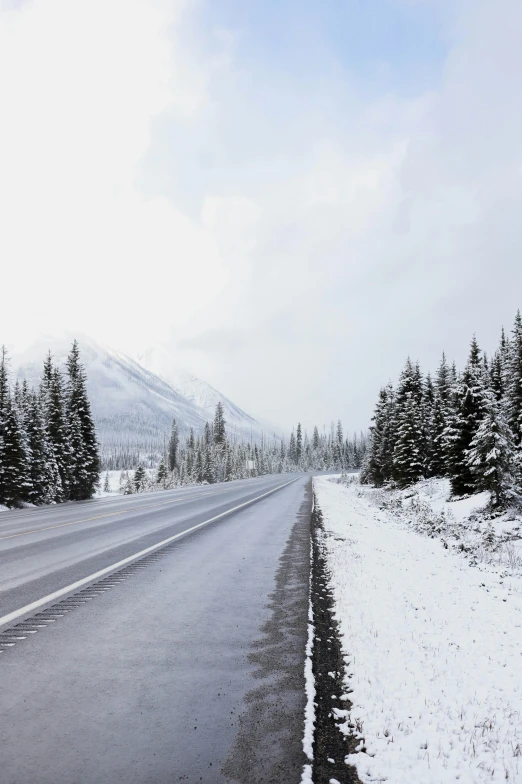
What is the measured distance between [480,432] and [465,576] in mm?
12075

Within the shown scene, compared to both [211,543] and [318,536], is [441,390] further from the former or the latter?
[211,543]

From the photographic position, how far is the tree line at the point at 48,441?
97.6ft

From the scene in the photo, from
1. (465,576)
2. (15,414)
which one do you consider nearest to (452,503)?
(465,576)

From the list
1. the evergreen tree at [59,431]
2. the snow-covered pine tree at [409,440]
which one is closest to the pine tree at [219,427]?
the evergreen tree at [59,431]

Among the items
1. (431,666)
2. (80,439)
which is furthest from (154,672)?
(80,439)

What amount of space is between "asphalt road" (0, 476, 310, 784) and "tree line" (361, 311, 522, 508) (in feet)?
47.4

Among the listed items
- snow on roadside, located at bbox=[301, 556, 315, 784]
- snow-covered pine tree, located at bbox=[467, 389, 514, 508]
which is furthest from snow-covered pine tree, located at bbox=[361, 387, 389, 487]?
snow on roadside, located at bbox=[301, 556, 315, 784]

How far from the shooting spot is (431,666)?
475 centimetres

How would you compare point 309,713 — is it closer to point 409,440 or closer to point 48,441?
point 409,440

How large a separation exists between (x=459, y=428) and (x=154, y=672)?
88.6 ft

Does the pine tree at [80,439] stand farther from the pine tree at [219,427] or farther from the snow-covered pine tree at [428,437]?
the pine tree at [219,427]

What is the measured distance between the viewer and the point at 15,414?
31.3 m

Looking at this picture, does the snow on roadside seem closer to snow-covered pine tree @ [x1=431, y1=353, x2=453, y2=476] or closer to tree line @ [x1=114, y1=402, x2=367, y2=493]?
snow-covered pine tree @ [x1=431, y1=353, x2=453, y2=476]

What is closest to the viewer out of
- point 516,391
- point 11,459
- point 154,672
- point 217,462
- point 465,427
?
point 154,672
